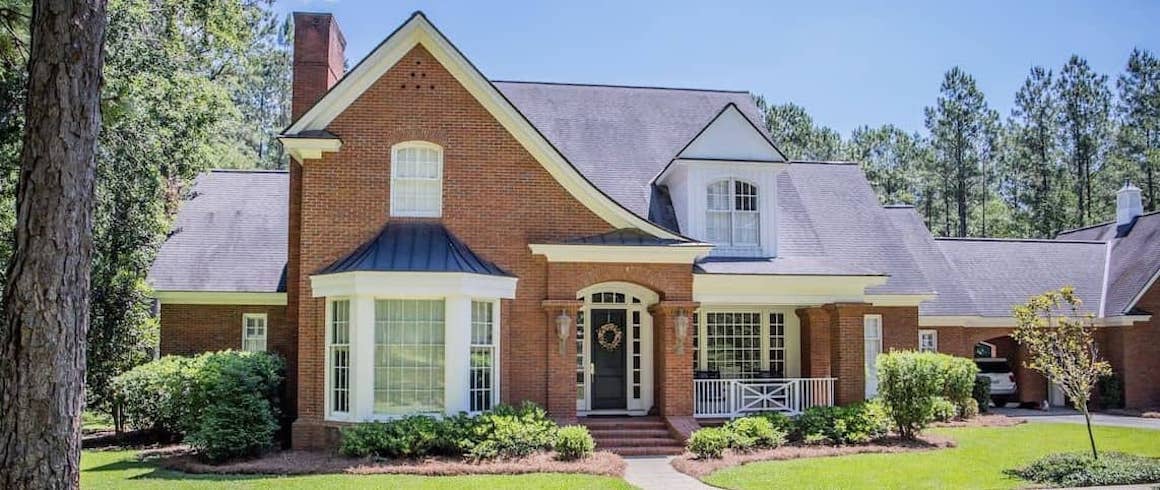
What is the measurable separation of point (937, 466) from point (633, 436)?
18.3 ft

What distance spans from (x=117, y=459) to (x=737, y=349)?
13148 mm

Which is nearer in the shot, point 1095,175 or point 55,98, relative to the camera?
point 55,98

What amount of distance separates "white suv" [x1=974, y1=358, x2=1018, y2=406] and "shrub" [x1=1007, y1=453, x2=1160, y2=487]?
14.4m

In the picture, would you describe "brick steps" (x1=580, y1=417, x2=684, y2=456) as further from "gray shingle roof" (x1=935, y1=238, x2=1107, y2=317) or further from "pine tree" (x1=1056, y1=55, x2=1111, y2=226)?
"pine tree" (x1=1056, y1=55, x2=1111, y2=226)

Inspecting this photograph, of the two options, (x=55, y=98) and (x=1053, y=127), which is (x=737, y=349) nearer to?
(x=55, y=98)

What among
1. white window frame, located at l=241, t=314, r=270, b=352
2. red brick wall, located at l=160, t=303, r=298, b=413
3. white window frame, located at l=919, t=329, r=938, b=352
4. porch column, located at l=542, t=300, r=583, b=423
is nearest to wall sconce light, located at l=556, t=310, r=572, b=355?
porch column, located at l=542, t=300, r=583, b=423

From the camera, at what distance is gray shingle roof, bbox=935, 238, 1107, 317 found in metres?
30.5

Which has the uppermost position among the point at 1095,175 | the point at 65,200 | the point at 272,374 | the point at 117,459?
the point at 1095,175

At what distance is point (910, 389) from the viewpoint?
18.8 metres

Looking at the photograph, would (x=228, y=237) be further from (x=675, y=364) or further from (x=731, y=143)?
(x=731, y=143)

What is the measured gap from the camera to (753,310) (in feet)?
73.4

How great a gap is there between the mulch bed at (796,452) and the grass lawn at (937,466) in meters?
0.30

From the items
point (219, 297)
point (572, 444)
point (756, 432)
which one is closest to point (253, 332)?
point (219, 297)

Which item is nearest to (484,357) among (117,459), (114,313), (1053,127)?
(117,459)
